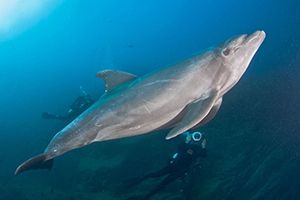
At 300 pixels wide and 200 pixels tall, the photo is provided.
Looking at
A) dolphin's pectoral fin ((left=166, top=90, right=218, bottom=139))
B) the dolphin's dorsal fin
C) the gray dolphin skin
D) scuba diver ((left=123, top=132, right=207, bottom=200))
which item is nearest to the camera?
dolphin's pectoral fin ((left=166, top=90, right=218, bottom=139))

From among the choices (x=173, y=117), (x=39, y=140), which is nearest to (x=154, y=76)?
(x=173, y=117)

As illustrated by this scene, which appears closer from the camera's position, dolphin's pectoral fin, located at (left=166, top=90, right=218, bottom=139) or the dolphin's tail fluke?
dolphin's pectoral fin, located at (left=166, top=90, right=218, bottom=139)

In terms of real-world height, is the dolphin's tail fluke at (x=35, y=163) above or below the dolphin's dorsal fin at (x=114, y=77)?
below

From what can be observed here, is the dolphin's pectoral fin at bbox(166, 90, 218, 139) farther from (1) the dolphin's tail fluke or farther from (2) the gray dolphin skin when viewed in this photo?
Result: (1) the dolphin's tail fluke

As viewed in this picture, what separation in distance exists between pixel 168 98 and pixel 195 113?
601 mm

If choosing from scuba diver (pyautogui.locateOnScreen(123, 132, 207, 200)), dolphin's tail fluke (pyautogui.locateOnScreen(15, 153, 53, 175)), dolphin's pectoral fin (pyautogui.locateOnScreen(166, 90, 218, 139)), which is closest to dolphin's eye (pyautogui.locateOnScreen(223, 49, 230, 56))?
dolphin's pectoral fin (pyautogui.locateOnScreen(166, 90, 218, 139))

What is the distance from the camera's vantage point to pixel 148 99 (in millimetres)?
3145

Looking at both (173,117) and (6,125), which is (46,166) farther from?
(6,125)

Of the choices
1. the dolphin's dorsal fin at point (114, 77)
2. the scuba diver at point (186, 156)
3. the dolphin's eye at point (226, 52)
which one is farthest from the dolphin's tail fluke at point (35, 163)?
the scuba diver at point (186, 156)

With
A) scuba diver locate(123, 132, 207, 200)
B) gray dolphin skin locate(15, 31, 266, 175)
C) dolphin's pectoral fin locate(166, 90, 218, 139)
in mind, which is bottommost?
scuba diver locate(123, 132, 207, 200)

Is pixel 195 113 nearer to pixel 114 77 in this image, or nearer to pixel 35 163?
pixel 114 77

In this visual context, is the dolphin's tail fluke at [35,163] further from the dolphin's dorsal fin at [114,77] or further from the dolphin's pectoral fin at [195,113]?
the dolphin's pectoral fin at [195,113]

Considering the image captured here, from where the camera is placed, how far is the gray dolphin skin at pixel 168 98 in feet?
9.71

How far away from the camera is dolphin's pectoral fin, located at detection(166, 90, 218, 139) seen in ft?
8.92
